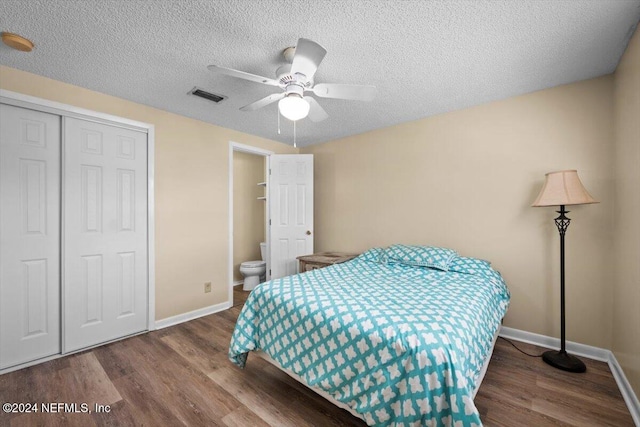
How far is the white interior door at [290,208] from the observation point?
392 centimetres

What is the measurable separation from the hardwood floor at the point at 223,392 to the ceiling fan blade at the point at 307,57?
6.91ft

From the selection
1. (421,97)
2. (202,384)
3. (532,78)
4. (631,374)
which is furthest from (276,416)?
(532,78)

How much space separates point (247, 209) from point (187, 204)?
1755 millimetres

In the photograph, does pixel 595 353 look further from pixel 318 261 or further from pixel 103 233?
pixel 103 233

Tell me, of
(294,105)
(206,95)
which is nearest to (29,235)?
(206,95)

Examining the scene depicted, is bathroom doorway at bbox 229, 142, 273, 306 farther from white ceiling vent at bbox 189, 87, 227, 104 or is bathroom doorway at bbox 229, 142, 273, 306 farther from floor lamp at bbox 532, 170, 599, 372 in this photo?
floor lamp at bbox 532, 170, 599, 372

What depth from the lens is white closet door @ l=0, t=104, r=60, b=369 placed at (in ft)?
6.68

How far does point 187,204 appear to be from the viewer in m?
3.10

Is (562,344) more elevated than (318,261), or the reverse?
(318,261)

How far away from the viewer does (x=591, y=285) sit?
222 centimetres

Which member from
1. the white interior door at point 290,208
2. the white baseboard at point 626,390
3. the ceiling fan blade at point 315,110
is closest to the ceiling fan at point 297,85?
the ceiling fan blade at point 315,110

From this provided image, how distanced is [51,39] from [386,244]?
11.5ft

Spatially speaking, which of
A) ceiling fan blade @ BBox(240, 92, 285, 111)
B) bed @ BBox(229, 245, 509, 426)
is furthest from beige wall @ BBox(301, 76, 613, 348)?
ceiling fan blade @ BBox(240, 92, 285, 111)

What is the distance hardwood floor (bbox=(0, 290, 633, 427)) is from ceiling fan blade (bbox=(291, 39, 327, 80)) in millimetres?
A: 2107
